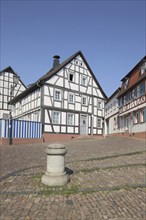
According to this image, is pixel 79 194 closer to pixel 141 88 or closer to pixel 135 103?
pixel 141 88

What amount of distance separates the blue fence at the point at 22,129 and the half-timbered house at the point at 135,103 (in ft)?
33.5

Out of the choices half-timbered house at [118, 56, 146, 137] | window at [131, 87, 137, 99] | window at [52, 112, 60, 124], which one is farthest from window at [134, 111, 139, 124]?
window at [52, 112, 60, 124]

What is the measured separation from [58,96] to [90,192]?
649 inches

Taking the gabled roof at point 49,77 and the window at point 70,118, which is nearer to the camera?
the gabled roof at point 49,77

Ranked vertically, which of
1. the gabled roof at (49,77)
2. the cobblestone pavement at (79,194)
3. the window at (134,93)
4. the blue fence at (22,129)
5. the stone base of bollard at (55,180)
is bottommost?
the cobblestone pavement at (79,194)

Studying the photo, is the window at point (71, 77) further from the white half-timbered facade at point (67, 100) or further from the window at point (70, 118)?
the window at point (70, 118)

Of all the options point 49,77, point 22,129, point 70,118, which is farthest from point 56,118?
point 22,129

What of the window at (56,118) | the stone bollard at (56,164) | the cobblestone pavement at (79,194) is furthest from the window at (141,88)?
the stone bollard at (56,164)

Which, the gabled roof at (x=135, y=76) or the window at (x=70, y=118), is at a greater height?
the gabled roof at (x=135, y=76)

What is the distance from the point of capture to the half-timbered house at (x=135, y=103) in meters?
19.3

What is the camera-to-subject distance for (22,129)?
16500 millimetres

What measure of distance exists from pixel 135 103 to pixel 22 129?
1239 cm

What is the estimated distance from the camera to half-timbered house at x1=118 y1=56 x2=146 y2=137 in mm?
19281

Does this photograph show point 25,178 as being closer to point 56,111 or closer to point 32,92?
point 56,111
